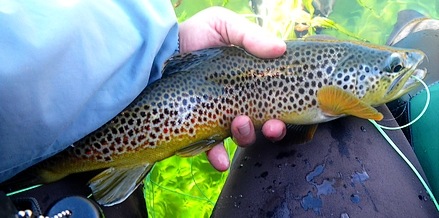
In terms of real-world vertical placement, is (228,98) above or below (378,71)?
above

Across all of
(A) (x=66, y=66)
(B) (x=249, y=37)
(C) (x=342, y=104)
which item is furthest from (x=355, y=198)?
(A) (x=66, y=66)

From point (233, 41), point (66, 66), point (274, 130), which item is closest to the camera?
point (66, 66)

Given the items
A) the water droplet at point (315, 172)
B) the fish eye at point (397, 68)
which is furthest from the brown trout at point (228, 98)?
the water droplet at point (315, 172)

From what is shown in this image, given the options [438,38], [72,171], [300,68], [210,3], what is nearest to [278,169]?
[300,68]

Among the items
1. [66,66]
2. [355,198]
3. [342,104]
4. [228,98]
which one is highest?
[66,66]

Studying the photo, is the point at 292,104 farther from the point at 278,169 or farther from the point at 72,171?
the point at 72,171

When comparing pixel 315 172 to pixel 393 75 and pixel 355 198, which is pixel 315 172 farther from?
pixel 393 75

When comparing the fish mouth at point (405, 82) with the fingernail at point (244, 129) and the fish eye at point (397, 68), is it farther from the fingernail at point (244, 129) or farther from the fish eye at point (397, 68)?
the fingernail at point (244, 129)
